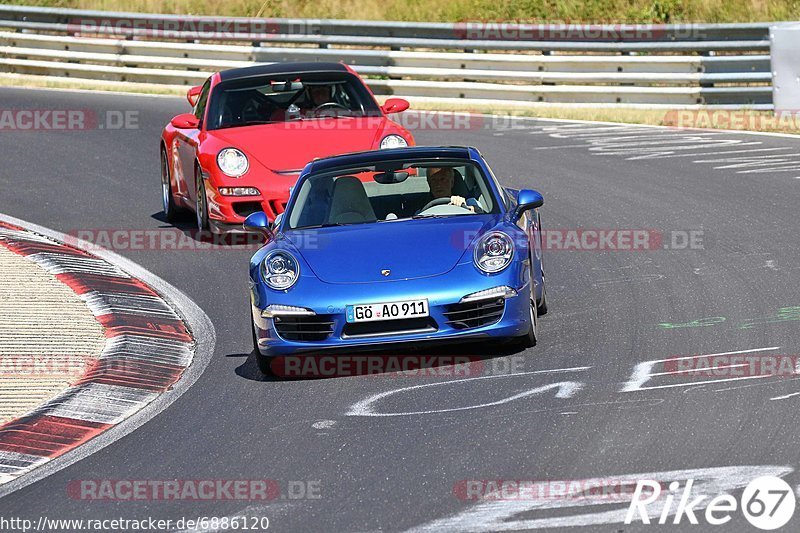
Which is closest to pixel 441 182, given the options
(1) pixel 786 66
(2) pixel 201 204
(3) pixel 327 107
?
(2) pixel 201 204

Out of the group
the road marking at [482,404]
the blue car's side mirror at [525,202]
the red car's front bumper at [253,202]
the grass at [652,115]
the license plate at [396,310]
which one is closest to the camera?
the road marking at [482,404]

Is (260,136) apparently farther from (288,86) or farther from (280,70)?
(280,70)

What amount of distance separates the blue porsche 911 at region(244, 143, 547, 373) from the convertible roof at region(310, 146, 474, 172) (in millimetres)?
82

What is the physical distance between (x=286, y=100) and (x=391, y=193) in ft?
14.4

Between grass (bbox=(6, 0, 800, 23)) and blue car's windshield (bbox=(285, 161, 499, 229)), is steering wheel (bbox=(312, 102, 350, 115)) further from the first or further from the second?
grass (bbox=(6, 0, 800, 23))

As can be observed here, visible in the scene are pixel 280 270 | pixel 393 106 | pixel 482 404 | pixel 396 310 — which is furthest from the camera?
pixel 393 106

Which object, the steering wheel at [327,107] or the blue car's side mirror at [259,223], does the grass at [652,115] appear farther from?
the blue car's side mirror at [259,223]

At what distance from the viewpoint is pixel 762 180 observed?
15.0m

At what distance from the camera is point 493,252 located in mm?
8711

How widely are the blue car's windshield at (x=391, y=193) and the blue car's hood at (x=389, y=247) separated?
0.91 ft

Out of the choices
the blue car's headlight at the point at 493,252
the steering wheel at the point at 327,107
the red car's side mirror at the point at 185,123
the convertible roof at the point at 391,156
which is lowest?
the red car's side mirror at the point at 185,123

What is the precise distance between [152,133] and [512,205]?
1148cm

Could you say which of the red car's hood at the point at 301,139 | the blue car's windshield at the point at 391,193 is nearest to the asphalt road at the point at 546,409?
the blue car's windshield at the point at 391,193

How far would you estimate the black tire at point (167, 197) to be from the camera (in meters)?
14.7
